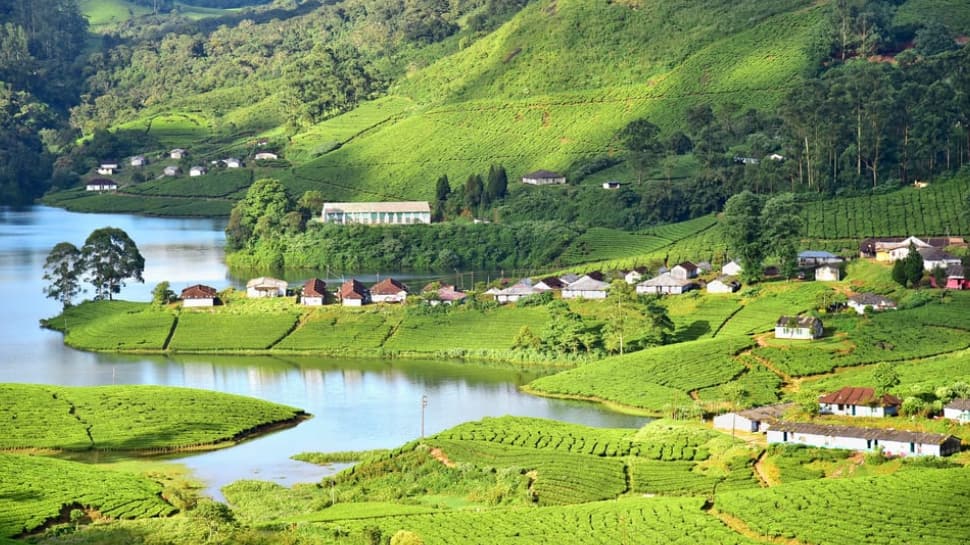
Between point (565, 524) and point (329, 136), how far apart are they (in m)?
110

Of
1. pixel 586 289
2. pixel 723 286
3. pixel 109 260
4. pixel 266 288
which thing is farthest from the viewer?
pixel 109 260

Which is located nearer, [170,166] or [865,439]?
[865,439]

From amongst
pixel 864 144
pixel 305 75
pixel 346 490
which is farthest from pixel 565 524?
pixel 305 75

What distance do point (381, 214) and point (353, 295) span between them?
99.7 feet

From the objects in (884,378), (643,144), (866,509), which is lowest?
(866,509)

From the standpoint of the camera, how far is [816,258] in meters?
92.1

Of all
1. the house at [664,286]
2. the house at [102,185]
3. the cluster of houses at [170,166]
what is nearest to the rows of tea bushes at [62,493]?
the house at [664,286]

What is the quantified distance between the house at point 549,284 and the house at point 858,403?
30946 mm

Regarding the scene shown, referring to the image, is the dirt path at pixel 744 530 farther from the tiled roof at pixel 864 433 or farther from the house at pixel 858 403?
the house at pixel 858 403

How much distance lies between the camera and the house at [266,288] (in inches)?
3706

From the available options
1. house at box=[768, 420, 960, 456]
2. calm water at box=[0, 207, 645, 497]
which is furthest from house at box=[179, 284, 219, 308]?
house at box=[768, 420, 960, 456]

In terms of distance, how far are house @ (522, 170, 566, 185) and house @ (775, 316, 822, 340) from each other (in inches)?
2056

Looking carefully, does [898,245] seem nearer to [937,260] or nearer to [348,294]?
[937,260]

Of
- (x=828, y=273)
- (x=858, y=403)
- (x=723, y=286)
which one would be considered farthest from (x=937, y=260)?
(x=858, y=403)
